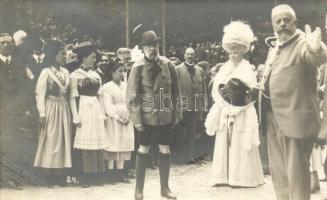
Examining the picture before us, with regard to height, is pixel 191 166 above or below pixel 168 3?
below

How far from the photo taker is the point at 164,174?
14.8 ft

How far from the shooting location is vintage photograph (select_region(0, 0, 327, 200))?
4434mm

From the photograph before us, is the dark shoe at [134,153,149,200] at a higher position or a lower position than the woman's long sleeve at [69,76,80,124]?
lower

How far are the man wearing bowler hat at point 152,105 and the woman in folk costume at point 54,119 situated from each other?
0.70 meters

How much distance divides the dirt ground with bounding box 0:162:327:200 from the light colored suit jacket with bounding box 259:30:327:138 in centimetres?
77

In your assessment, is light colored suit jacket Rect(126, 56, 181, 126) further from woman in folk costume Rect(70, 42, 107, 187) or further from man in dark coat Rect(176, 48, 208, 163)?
woman in folk costume Rect(70, 42, 107, 187)

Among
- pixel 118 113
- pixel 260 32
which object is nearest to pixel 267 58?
pixel 260 32

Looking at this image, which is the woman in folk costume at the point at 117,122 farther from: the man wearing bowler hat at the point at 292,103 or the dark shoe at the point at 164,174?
the man wearing bowler hat at the point at 292,103

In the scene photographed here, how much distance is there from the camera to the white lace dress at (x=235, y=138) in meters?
4.41

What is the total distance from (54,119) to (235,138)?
1815mm

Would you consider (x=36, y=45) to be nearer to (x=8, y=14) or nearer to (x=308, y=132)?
(x=8, y=14)

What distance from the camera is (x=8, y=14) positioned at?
4762mm

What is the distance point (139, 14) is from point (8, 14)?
135cm

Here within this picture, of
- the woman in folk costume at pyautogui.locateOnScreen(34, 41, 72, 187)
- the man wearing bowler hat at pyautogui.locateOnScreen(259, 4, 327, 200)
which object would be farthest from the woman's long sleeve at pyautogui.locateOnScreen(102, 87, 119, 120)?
the man wearing bowler hat at pyautogui.locateOnScreen(259, 4, 327, 200)
